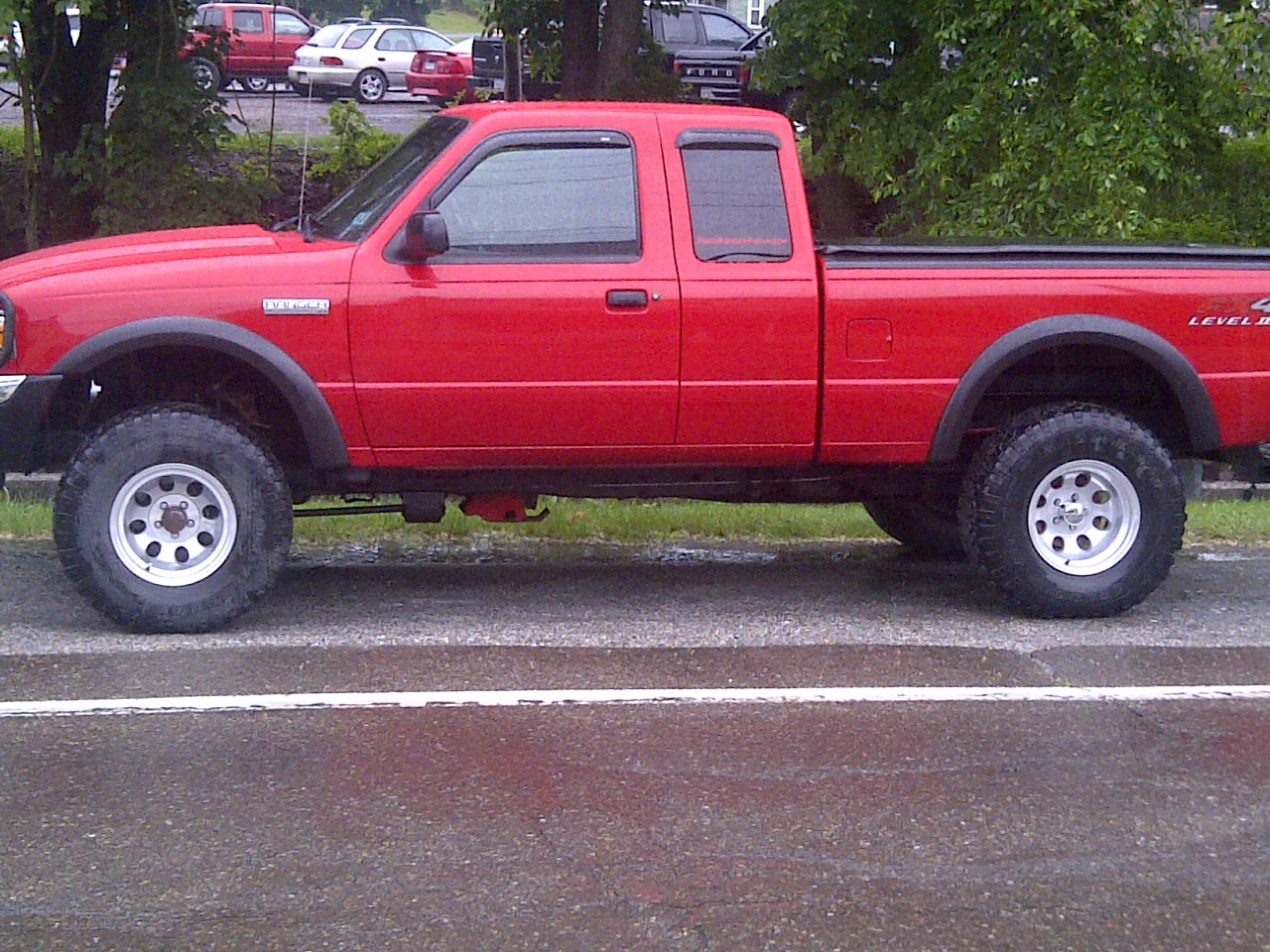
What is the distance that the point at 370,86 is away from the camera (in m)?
28.5

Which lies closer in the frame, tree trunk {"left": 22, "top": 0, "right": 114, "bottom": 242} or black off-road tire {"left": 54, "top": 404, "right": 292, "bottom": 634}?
black off-road tire {"left": 54, "top": 404, "right": 292, "bottom": 634}

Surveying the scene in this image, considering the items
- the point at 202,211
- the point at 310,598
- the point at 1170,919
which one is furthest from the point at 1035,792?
the point at 202,211

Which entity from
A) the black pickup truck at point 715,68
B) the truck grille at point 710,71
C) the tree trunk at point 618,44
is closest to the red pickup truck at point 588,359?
the tree trunk at point 618,44

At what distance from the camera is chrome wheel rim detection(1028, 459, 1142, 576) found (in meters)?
6.86

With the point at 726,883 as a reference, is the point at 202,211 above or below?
above

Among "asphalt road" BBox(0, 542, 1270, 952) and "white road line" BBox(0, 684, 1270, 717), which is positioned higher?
"white road line" BBox(0, 684, 1270, 717)

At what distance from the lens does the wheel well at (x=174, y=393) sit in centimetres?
647

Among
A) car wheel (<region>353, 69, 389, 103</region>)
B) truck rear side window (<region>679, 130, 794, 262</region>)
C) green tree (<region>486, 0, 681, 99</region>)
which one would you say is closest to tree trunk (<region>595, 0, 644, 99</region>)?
green tree (<region>486, 0, 681, 99</region>)

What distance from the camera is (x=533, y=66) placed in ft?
48.1

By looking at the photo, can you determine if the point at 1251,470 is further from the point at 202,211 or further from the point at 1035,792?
the point at 202,211

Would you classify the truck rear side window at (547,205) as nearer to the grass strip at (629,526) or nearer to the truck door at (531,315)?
the truck door at (531,315)

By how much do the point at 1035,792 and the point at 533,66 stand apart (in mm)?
11047

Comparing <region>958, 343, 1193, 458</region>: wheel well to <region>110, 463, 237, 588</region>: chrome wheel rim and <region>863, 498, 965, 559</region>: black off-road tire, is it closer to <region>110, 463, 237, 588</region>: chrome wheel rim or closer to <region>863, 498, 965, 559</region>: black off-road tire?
<region>863, 498, 965, 559</region>: black off-road tire

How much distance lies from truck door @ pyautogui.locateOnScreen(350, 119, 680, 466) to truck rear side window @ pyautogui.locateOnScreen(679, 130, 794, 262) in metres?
0.16
